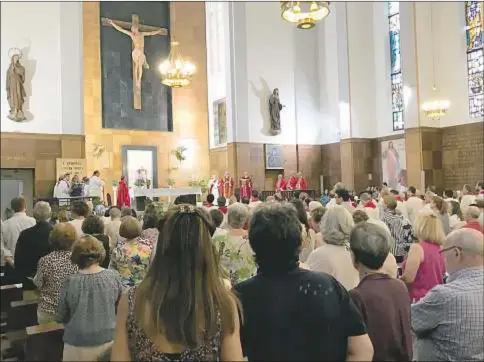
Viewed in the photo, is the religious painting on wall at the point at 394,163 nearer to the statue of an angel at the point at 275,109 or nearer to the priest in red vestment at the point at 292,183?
the priest in red vestment at the point at 292,183

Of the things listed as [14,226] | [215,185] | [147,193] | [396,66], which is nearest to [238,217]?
[14,226]

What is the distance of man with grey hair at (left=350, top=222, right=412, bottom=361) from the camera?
2150 millimetres

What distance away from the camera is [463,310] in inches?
85.3

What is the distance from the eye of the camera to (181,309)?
1.56 m

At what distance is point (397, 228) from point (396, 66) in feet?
43.3

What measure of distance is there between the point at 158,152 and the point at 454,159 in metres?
9.87

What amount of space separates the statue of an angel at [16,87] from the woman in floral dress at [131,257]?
10.9 meters

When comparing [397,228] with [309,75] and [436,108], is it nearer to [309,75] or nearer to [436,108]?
[436,108]

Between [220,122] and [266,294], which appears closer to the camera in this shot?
[266,294]

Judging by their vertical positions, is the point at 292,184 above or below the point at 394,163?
below

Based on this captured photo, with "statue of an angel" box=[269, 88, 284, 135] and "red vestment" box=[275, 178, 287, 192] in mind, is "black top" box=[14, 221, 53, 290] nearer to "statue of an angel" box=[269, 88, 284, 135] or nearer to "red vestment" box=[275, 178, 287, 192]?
"red vestment" box=[275, 178, 287, 192]

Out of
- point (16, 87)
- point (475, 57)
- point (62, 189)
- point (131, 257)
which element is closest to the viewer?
point (131, 257)

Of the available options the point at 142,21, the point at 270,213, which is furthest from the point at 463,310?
the point at 142,21

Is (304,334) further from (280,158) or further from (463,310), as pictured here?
(280,158)
